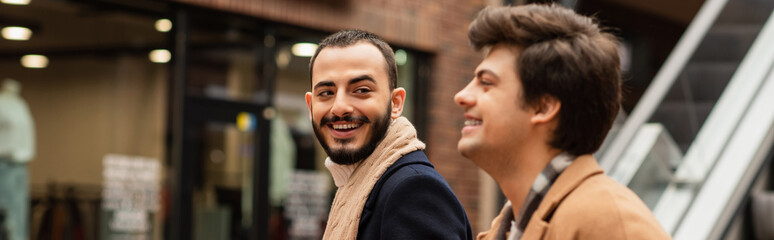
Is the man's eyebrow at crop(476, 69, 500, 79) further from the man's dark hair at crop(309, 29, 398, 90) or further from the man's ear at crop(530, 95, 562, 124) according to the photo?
the man's dark hair at crop(309, 29, 398, 90)

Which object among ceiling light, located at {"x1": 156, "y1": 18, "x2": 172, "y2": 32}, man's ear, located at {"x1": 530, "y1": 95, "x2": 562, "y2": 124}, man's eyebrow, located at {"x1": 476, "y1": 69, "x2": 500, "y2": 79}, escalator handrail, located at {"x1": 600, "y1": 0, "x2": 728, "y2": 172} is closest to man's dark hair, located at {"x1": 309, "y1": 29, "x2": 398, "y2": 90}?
man's eyebrow, located at {"x1": 476, "y1": 69, "x2": 500, "y2": 79}

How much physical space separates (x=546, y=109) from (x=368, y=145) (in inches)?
26.0

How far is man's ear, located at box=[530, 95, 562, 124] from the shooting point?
175 centimetres

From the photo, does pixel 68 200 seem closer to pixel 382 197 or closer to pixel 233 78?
pixel 233 78

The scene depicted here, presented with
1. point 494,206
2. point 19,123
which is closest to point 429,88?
point 494,206

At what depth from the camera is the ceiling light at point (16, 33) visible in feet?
23.1

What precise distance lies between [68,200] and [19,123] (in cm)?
70

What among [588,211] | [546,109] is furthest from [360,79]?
[588,211]

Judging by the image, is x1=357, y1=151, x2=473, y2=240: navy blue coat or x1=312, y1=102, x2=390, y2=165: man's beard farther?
x1=312, y1=102, x2=390, y2=165: man's beard

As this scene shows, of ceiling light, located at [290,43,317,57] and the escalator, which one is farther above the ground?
ceiling light, located at [290,43,317,57]

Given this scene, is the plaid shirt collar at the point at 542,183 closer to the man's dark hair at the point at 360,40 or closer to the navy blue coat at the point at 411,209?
the navy blue coat at the point at 411,209

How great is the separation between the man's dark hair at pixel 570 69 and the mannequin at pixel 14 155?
624 centimetres

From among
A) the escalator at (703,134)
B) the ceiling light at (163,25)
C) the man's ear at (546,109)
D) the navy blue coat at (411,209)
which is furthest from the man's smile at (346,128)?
the ceiling light at (163,25)

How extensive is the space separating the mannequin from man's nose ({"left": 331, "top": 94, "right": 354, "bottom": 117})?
5.64m
